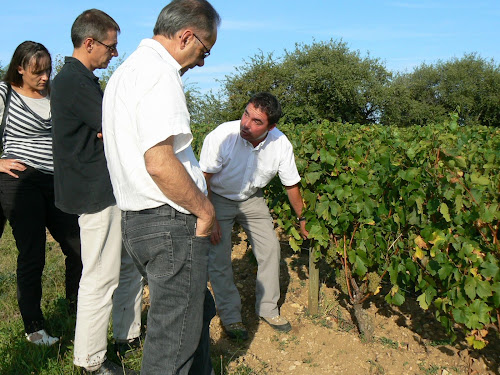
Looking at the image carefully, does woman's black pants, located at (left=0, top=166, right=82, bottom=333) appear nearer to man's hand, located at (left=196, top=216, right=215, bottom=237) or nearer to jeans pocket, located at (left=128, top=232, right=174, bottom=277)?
jeans pocket, located at (left=128, top=232, right=174, bottom=277)

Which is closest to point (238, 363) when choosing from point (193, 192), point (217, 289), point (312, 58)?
point (217, 289)

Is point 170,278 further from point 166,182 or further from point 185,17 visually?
point 185,17

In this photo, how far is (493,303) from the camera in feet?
9.84

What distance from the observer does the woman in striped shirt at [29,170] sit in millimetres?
3480

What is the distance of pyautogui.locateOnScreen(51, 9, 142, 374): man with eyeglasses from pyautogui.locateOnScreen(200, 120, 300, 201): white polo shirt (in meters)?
1.07

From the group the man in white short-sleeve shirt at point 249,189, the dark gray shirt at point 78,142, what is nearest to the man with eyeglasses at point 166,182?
the dark gray shirt at point 78,142

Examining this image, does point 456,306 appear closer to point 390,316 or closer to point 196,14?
point 390,316

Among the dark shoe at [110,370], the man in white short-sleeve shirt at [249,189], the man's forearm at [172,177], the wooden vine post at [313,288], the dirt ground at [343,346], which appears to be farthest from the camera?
the wooden vine post at [313,288]

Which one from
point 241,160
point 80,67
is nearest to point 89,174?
point 80,67

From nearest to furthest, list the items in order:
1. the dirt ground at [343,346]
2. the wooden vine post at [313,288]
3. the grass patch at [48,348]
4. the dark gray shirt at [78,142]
Result: the dark gray shirt at [78,142]
the grass patch at [48,348]
the dirt ground at [343,346]
the wooden vine post at [313,288]

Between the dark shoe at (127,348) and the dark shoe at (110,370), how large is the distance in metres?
0.22

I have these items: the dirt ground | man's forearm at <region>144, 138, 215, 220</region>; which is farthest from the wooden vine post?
man's forearm at <region>144, 138, 215, 220</region>

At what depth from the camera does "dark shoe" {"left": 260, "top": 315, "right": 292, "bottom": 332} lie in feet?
13.5

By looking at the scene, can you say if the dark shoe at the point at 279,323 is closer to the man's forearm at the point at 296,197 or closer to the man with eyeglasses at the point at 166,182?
the man's forearm at the point at 296,197
